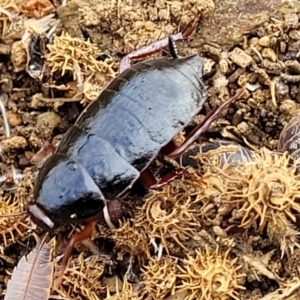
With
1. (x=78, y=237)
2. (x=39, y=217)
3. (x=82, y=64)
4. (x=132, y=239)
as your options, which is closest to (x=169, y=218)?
(x=132, y=239)

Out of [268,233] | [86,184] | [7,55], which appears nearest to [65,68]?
[7,55]

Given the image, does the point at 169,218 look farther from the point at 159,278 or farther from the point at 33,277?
the point at 33,277

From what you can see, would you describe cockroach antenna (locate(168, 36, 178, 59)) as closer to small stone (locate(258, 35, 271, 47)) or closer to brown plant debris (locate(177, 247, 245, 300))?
small stone (locate(258, 35, 271, 47))

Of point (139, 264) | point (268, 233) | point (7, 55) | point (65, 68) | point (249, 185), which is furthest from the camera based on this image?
point (7, 55)

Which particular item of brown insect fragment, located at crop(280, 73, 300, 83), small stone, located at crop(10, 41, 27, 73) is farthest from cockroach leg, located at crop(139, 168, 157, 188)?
small stone, located at crop(10, 41, 27, 73)

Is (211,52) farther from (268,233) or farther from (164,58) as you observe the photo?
(268,233)
